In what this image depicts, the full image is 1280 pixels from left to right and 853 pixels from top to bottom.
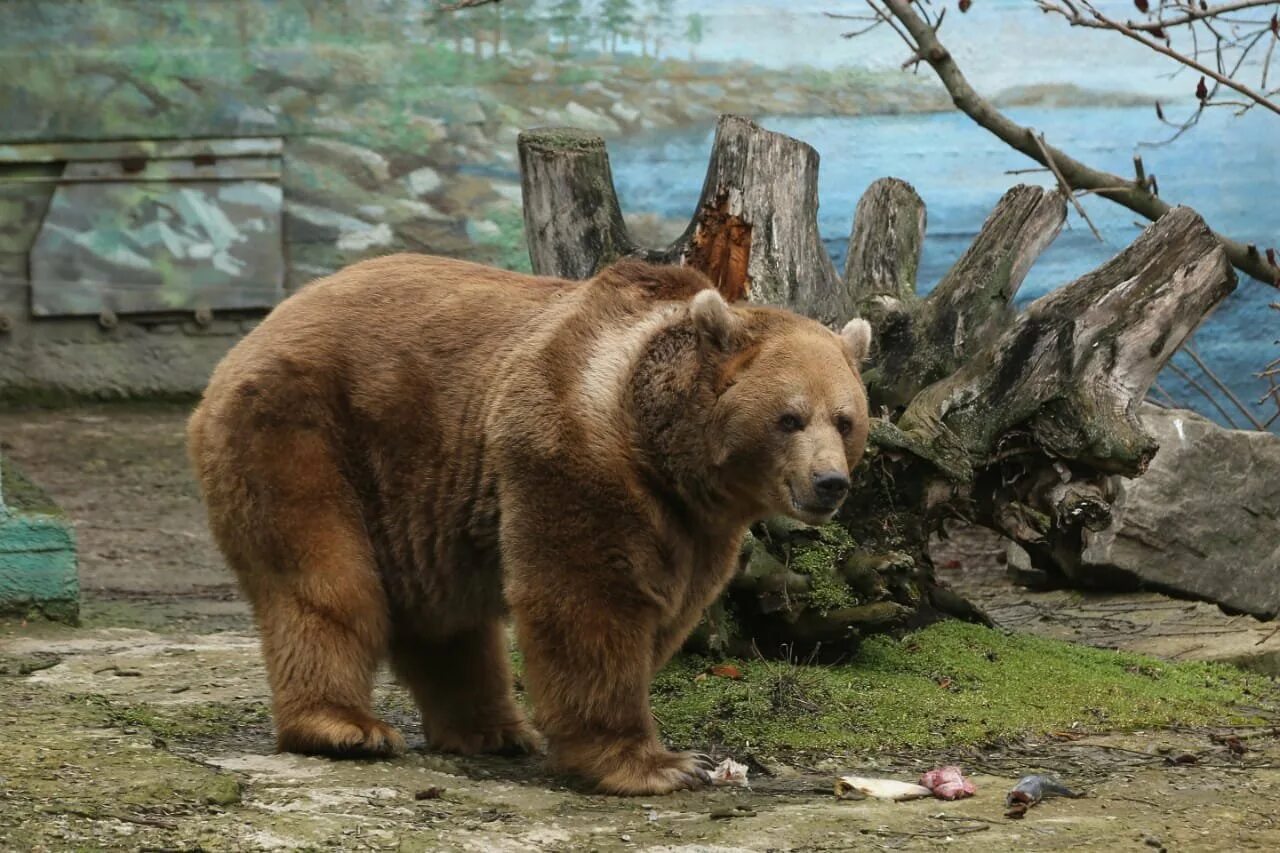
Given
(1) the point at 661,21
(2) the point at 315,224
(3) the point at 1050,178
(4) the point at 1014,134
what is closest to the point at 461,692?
(4) the point at 1014,134

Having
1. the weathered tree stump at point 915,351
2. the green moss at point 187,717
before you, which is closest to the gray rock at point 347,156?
the weathered tree stump at point 915,351

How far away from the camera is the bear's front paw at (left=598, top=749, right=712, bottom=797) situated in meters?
4.99

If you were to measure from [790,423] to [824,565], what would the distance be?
205cm

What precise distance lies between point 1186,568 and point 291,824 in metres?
6.16

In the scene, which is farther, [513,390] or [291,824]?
[513,390]

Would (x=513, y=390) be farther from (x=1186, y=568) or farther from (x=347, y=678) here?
(x=1186, y=568)

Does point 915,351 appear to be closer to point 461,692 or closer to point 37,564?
point 461,692

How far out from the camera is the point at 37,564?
762 cm

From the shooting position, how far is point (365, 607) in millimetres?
5184

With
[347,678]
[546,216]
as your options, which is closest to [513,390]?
[347,678]

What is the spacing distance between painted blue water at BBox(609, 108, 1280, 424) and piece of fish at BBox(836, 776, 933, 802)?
325 inches

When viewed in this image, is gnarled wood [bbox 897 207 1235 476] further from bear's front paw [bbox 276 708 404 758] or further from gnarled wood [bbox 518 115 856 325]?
bear's front paw [bbox 276 708 404 758]

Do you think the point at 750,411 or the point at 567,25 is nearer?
the point at 750,411

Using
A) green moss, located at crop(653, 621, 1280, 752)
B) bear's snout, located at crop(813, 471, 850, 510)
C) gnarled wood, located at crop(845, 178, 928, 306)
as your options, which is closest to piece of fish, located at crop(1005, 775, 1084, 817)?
green moss, located at crop(653, 621, 1280, 752)
